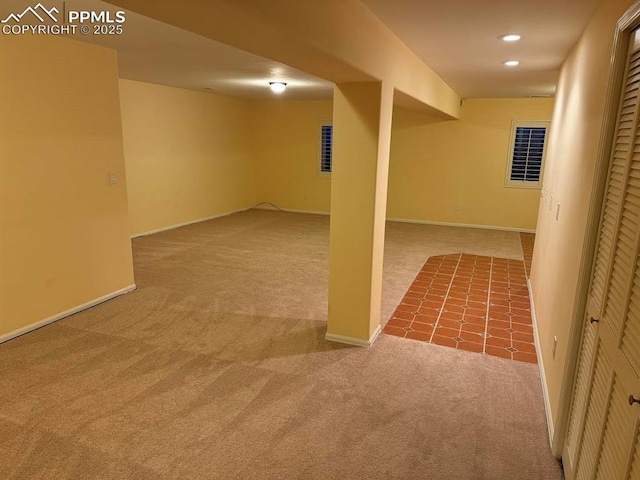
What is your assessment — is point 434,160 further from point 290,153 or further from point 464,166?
point 290,153

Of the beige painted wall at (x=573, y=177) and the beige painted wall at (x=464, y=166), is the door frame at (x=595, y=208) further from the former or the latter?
the beige painted wall at (x=464, y=166)

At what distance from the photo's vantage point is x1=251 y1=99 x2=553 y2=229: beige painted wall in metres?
7.49

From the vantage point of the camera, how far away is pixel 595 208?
73.0 inches

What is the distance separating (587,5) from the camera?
2.23 m

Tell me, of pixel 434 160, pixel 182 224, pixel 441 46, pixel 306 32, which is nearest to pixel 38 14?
pixel 306 32

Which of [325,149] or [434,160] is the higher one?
[325,149]

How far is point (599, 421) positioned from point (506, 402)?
3.50 ft

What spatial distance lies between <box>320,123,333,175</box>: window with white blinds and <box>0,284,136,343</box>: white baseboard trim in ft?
17.1

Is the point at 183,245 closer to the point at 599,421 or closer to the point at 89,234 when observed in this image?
the point at 89,234

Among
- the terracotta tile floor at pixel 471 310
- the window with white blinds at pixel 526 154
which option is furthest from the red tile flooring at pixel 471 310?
the window with white blinds at pixel 526 154

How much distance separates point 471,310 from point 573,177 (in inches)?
73.4

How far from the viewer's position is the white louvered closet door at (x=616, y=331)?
1.33 m

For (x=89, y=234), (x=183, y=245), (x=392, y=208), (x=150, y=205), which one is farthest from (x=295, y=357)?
(x=392, y=208)

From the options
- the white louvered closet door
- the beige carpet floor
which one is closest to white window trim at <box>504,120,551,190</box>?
the beige carpet floor
